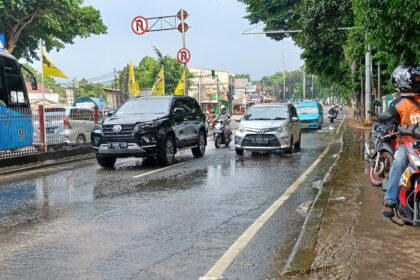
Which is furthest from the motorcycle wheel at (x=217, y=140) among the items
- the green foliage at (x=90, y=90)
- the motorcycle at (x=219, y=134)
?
the green foliage at (x=90, y=90)

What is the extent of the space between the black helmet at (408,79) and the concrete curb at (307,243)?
195 centimetres

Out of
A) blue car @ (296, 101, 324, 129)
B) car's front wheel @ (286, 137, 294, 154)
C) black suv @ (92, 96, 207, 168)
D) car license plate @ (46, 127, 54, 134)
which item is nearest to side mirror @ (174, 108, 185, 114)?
black suv @ (92, 96, 207, 168)

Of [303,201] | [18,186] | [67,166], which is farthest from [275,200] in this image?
[67,166]

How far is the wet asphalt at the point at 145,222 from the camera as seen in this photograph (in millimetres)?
4715

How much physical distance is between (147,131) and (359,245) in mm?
7946

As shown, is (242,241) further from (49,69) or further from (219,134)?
(49,69)

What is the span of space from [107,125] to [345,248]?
8515 millimetres

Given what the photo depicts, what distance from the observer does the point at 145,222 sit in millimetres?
6469

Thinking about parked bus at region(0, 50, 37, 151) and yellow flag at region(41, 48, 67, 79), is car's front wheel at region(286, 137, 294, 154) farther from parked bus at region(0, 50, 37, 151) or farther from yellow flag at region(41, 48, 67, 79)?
yellow flag at region(41, 48, 67, 79)

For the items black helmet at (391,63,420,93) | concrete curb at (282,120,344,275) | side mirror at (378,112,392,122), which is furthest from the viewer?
side mirror at (378,112,392,122)

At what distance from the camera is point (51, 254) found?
5.15 metres

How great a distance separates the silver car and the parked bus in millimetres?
6429

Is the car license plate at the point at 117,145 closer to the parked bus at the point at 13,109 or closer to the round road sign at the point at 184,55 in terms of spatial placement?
the parked bus at the point at 13,109

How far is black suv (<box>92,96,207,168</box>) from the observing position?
12.1 m
